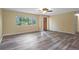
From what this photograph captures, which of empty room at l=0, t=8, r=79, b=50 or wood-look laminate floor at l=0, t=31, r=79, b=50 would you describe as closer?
empty room at l=0, t=8, r=79, b=50

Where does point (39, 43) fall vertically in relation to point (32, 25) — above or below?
below

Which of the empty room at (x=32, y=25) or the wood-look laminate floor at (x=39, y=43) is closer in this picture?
the empty room at (x=32, y=25)
